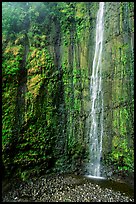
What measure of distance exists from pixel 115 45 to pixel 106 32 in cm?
84

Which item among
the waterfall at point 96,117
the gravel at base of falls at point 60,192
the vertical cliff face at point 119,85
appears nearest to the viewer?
the gravel at base of falls at point 60,192

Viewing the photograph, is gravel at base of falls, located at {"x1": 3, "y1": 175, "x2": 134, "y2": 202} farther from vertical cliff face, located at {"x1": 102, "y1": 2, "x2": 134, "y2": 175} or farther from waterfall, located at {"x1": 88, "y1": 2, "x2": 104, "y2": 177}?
vertical cliff face, located at {"x1": 102, "y1": 2, "x2": 134, "y2": 175}

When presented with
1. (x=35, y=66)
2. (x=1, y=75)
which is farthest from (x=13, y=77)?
(x=35, y=66)

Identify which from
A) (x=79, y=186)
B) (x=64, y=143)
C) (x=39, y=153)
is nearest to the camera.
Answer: (x=79, y=186)

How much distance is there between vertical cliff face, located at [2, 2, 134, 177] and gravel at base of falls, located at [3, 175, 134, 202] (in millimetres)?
583

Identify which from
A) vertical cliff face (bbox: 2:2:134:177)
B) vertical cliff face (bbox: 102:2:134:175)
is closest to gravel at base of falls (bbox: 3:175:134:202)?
vertical cliff face (bbox: 2:2:134:177)

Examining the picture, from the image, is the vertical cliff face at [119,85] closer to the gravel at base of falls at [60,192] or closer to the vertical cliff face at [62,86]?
the vertical cliff face at [62,86]

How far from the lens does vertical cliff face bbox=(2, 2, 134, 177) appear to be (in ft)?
23.9

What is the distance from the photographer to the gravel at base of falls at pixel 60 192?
6156mm

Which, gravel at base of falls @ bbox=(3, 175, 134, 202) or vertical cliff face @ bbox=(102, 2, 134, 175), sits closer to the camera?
gravel at base of falls @ bbox=(3, 175, 134, 202)

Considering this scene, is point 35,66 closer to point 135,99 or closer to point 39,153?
point 39,153

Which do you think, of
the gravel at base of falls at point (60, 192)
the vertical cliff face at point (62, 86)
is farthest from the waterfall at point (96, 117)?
the gravel at base of falls at point (60, 192)

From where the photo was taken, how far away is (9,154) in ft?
23.0

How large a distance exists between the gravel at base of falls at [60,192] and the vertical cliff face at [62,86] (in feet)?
1.91
